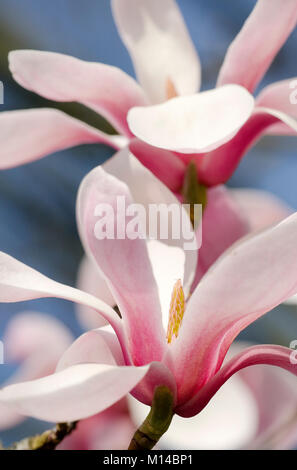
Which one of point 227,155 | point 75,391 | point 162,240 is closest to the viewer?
point 75,391

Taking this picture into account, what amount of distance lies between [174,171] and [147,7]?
15 centimetres

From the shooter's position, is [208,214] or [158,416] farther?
[208,214]

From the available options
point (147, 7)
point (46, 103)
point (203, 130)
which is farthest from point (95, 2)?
point (203, 130)

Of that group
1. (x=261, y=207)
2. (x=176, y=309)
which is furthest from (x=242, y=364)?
(x=261, y=207)

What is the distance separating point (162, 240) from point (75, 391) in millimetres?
122

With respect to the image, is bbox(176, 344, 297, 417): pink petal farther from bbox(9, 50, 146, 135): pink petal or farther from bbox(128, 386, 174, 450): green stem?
bbox(9, 50, 146, 135): pink petal

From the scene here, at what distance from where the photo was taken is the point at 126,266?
0.32 meters

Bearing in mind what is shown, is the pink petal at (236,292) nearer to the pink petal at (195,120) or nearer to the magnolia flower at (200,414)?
the pink petal at (195,120)

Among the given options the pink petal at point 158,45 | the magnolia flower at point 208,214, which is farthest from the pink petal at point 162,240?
the pink petal at point 158,45

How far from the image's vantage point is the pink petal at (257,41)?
414 mm

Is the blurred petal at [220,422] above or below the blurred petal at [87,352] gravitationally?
below

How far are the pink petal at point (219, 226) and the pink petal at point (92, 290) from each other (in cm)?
8

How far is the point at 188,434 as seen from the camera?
1.71 feet

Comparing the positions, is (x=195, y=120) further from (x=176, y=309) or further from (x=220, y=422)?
(x=220, y=422)
